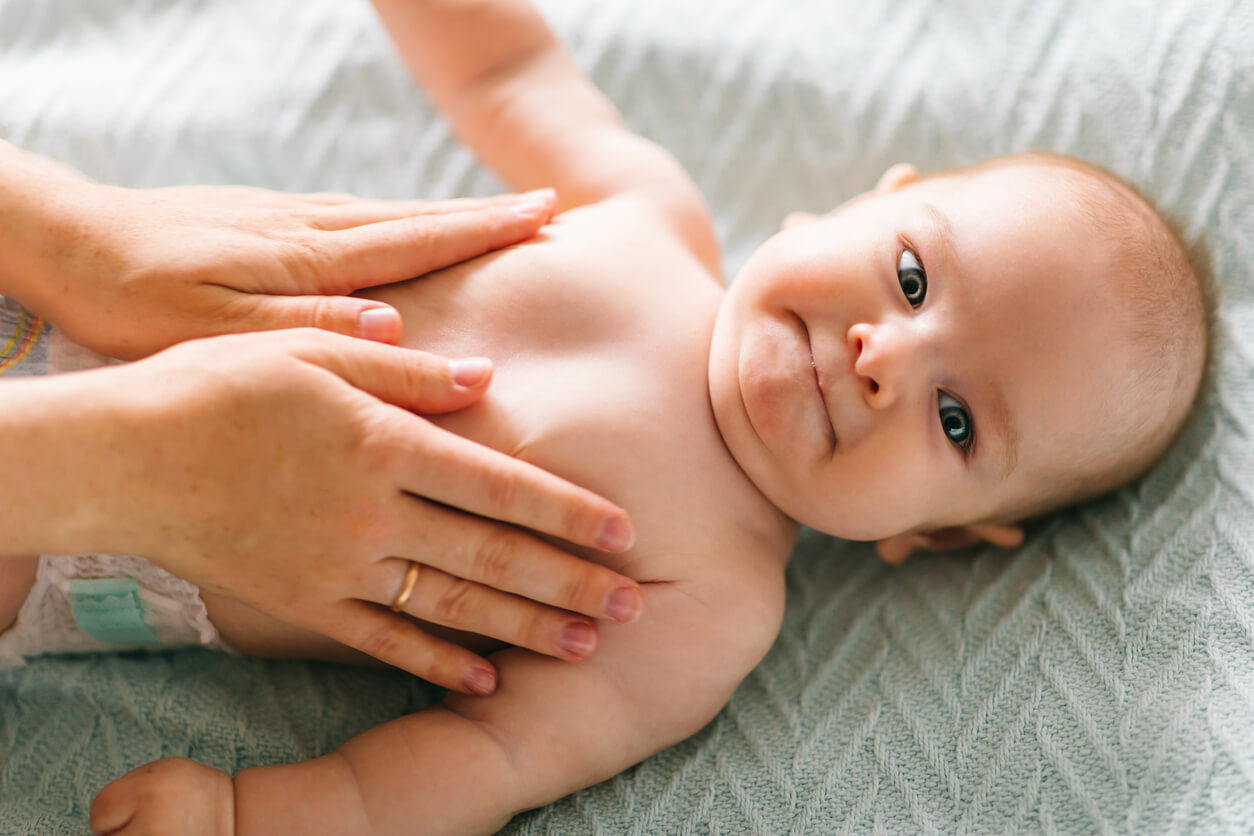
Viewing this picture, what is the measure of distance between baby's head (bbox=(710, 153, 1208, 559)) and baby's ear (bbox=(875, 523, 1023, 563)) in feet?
0.38

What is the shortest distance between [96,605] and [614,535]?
2.15ft

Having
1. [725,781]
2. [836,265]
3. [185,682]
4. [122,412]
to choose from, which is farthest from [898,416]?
[185,682]

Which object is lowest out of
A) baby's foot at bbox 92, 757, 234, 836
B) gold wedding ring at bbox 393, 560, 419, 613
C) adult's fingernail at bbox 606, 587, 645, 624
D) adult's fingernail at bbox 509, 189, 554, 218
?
baby's foot at bbox 92, 757, 234, 836

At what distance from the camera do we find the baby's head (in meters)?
1.16

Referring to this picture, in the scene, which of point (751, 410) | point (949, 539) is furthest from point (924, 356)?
point (949, 539)

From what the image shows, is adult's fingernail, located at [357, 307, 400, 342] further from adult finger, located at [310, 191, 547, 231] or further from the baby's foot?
the baby's foot

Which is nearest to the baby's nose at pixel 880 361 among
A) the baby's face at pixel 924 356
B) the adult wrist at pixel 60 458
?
the baby's face at pixel 924 356

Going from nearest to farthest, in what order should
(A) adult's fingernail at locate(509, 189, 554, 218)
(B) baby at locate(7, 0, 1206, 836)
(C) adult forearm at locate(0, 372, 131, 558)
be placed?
(C) adult forearm at locate(0, 372, 131, 558)
(B) baby at locate(7, 0, 1206, 836)
(A) adult's fingernail at locate(509, 189, 554, 218)

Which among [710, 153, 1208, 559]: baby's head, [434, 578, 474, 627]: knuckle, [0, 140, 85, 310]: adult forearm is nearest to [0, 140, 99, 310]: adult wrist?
[0, 140, 85, 310]: adult forearm

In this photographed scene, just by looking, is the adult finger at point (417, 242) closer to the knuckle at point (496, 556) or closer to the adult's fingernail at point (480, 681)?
the knuckle at point (496, 556)

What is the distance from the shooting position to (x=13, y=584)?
45.1 inches

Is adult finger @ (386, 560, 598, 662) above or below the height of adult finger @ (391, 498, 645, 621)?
below

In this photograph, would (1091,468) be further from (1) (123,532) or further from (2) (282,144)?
(2) (282,144)

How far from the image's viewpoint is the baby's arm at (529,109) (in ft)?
4.87
